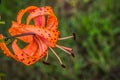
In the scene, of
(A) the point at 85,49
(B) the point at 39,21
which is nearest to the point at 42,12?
(B) the point at 39,21

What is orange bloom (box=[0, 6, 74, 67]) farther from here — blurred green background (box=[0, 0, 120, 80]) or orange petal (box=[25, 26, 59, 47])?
blurred green background (box=[0, 0, 120, 80])

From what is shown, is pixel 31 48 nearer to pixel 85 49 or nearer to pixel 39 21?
pixel 39 21

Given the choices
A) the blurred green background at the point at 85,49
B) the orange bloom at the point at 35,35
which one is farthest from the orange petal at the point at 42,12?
the blurred green background at the point at 85,49

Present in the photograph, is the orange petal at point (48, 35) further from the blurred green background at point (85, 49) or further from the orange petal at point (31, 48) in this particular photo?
the blurred green background at point (85, 49)

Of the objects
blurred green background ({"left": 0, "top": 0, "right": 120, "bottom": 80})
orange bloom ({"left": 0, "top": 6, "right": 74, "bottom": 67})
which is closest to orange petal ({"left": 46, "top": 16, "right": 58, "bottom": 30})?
orange bloom ({"left": 0, "top": 6, "right": 74, "bottom": 67})

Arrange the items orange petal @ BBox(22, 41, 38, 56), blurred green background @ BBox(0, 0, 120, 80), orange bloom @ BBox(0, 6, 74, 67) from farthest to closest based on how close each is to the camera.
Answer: blurred green background @ BBox(0, 0, 120, 80) < orange petal @ BBox(22, 41, 38, 56) < orange bloom @ BBox(0, 6, 74, 67)
